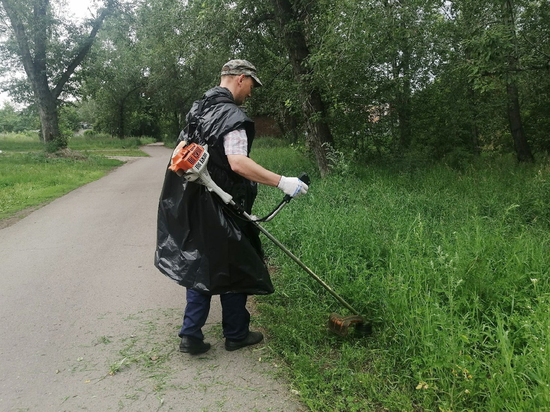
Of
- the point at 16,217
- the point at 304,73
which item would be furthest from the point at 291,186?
the point at 304,73

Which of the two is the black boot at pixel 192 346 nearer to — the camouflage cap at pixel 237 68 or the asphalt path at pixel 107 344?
the asphalt path at pixel 107 344

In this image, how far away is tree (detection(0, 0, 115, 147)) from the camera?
57.5 ft

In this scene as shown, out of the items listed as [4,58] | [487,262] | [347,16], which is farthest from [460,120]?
[4,58]

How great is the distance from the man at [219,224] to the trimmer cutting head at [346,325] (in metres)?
0.53

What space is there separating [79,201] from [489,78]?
27.9ft

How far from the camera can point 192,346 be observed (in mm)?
Answer: 3154

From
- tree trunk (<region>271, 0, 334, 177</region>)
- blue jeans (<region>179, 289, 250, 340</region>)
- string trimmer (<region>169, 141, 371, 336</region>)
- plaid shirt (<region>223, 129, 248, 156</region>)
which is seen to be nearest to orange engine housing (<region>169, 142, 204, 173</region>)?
string trimmer (<region>169, 141, 371, 336</region>)

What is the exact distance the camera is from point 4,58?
66.6 feet

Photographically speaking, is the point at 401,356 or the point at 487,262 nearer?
the point at 401,356

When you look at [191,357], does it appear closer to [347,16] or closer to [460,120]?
[347,16]

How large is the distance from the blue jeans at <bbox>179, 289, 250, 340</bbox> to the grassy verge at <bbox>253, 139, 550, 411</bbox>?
0.98ft

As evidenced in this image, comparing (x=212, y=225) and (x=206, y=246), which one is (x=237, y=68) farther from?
(x=206, y=246)

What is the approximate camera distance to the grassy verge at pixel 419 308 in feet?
7.89

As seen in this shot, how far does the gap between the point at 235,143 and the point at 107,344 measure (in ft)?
6.21
